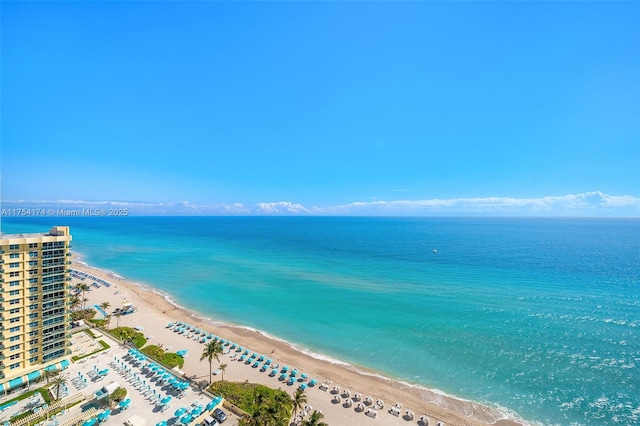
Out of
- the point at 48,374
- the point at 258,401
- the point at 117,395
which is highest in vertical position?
the point at 258,401

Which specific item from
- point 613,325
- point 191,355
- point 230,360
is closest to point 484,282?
point 613,325

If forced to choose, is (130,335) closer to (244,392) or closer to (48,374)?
(48,374)

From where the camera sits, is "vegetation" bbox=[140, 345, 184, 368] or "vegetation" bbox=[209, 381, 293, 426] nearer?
"vegetation" bbox=[209, 381, 293, 426]

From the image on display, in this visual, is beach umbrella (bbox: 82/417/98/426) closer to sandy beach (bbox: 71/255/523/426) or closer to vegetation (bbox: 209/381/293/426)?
vegetation (bbox: 209/381/293/426)

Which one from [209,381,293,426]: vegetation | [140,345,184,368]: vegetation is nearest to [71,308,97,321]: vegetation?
[140,345,184,368]: vegetation

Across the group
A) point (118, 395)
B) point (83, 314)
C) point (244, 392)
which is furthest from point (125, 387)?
point (83, 314)

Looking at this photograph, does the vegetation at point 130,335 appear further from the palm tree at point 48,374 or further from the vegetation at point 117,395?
the vegetation at point 117,395
